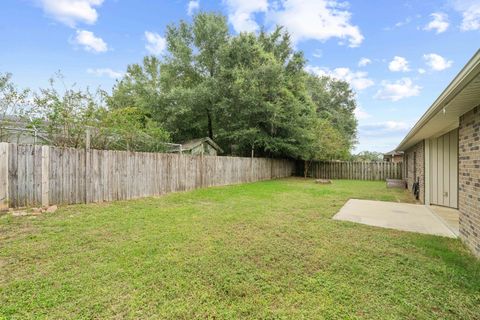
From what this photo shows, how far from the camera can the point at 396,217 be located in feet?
18.9

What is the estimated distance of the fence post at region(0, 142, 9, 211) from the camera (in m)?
5.00

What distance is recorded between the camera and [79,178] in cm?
627

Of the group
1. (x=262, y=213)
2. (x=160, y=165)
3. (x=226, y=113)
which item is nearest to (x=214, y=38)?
(x=226, y=113)

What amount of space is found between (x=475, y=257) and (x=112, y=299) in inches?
179

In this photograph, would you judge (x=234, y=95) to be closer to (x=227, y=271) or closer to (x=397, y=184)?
(x=397, y=184)

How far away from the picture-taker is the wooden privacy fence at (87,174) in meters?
5.23

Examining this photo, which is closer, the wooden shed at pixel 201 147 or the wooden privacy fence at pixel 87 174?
the wooden privacy fence at pixel 87 174

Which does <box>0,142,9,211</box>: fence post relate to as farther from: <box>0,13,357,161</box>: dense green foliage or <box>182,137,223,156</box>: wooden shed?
<box>182,137,223,156</box>: wooden shed

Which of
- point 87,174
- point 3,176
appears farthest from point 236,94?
point 3,176

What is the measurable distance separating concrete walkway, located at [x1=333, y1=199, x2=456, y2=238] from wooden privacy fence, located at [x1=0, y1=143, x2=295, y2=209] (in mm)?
5861

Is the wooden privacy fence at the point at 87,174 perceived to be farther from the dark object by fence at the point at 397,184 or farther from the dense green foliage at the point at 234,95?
the dark object by fence at the point at 397,184

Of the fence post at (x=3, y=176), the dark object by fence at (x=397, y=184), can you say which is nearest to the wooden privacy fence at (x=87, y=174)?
the fence post at (x=3, y=176)

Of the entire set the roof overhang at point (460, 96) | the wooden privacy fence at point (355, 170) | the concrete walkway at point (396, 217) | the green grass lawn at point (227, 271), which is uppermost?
the roof overhang at point (460, 96)

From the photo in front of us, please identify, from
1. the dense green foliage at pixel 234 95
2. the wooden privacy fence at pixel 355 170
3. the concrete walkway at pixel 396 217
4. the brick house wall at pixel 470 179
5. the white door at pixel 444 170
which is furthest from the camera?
the wooden privacy fence at pixel 355 170
